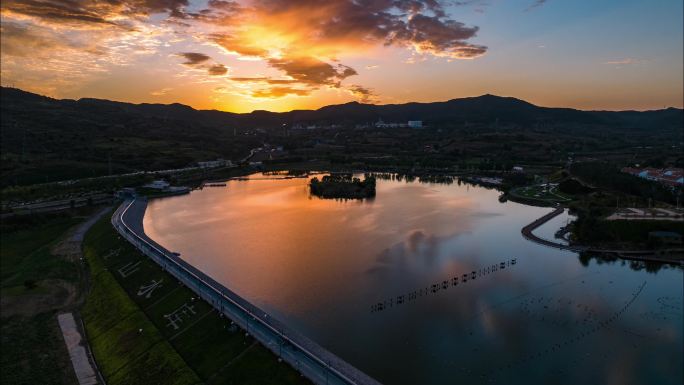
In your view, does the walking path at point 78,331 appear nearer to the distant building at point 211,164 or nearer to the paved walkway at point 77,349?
the paved walkway at point 77,349

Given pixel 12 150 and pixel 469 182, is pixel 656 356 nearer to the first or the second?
pixel 469 182

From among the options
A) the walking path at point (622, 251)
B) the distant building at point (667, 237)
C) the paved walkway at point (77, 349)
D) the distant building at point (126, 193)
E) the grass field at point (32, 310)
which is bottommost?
the walking path at point (622, 251)

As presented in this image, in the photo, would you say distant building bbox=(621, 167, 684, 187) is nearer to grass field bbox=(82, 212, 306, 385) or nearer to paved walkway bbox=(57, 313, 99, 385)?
grass field bbox=(82, 212, 306, 385)

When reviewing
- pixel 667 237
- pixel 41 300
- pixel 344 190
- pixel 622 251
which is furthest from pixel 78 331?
pixel 344 190

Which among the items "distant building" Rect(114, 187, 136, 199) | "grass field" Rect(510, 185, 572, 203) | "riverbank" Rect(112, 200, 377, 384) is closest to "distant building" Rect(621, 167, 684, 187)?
"grass field" Rect(510, 185, 572, 203)

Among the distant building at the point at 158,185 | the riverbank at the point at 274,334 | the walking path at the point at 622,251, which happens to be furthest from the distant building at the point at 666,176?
the distant building at the point at 158,185

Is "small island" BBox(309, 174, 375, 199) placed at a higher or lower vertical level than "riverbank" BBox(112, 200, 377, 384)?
lower

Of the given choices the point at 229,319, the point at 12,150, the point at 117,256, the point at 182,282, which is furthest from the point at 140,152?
the point at 229,319
